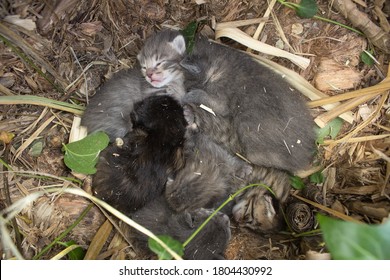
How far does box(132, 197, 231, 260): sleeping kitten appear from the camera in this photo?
2176mm

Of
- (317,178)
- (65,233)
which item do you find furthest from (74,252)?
(317,178)

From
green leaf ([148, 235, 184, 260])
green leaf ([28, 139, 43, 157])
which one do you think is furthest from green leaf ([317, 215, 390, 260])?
green leaf ([28, 139, 43, 157])

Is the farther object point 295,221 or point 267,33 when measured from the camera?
point 267,33

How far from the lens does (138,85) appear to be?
2.56 m

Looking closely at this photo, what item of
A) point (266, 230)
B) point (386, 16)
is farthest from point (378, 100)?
point (266, 230)

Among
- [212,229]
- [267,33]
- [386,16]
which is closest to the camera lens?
[212,229]

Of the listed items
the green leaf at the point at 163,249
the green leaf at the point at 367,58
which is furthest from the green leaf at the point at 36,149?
the green leaf at the point at 367,58

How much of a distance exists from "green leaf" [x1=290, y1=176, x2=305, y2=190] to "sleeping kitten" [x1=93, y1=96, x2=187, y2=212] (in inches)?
27.0

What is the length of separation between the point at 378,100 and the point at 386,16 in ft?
1.58

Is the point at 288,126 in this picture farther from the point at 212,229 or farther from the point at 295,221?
the point at 212,229

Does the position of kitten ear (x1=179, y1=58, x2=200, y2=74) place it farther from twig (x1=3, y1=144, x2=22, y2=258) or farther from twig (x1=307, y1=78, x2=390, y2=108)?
twig (x1=3, y1=144, x2=22, y2=258)

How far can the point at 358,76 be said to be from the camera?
99.3 inches

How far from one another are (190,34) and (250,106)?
0.60 m
